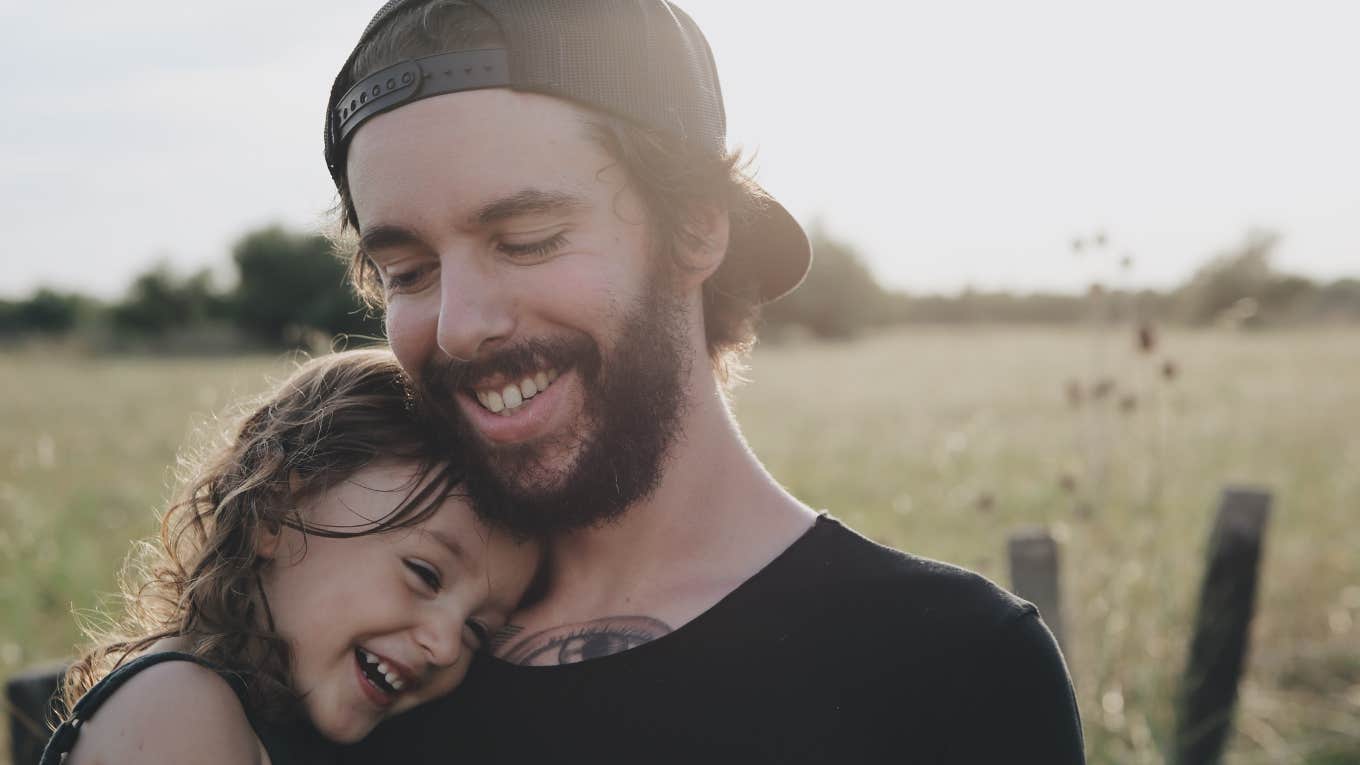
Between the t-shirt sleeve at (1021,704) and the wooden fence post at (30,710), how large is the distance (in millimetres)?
1929

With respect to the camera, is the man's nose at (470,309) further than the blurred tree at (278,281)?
No

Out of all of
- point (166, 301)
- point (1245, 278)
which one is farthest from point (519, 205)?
point (166, 301)

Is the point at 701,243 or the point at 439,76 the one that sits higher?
the point at 439,76

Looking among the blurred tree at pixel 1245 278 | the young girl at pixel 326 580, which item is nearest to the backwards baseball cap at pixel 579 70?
the young girl at pixel 326 580

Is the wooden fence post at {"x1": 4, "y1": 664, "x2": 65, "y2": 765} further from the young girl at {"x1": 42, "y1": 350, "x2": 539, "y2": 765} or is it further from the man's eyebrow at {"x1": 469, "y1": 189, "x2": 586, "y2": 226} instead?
the man's eyebrow at {"x1": 469, "y1": 189, "x2": 586, "y2": 226}

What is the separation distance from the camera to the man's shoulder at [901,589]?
1549 millimetres

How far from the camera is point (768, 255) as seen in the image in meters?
2.42

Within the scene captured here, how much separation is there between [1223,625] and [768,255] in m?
2.51

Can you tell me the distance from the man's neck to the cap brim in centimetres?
44

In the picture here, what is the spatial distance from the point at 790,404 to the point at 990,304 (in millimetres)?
30440

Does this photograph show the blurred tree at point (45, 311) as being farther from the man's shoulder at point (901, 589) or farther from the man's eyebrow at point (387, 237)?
the man's shoulder at point (901, 589)

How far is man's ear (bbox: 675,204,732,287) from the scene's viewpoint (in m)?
2.00

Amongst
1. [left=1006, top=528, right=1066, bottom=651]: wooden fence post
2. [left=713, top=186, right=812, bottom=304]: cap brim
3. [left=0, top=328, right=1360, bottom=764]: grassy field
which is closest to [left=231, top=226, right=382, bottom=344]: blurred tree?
[left=0, top=328, right=1360, bottom=764]: grassy field

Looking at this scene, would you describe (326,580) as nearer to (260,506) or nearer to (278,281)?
(260,506)
